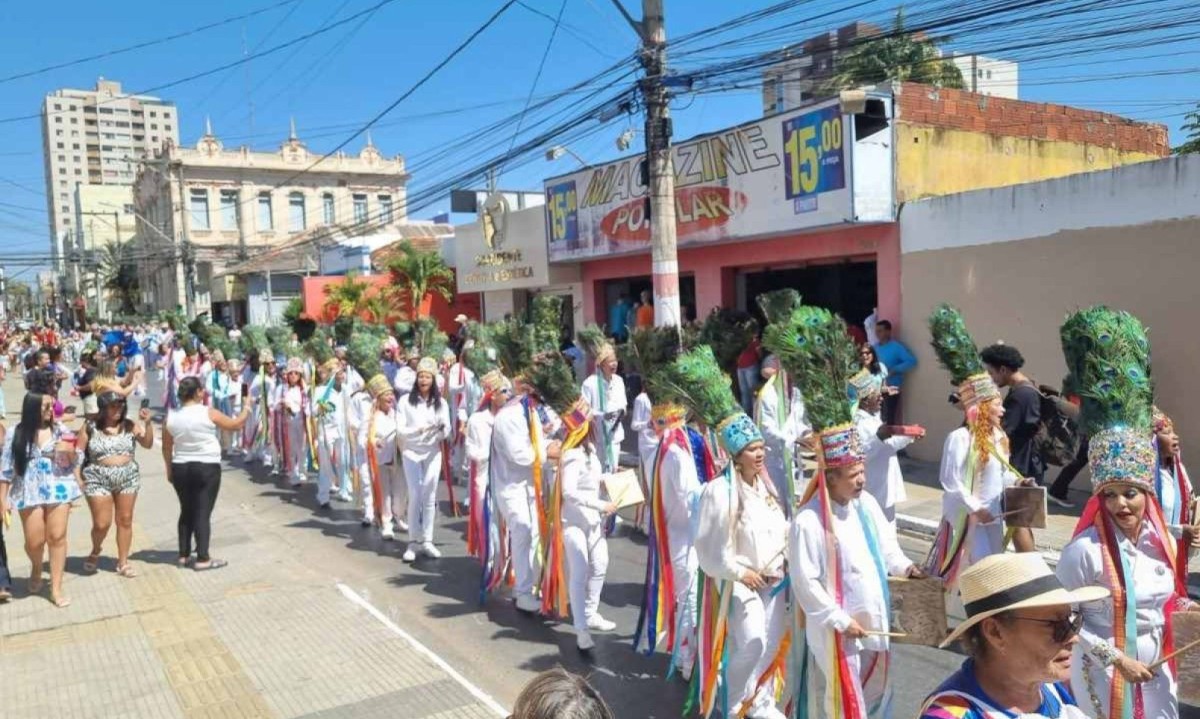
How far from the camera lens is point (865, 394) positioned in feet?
18.5

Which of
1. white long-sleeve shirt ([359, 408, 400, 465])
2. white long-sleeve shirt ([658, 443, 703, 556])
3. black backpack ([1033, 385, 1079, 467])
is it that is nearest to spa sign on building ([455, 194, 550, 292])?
white long-sleeve shirt ([359, 408, 400, 465])

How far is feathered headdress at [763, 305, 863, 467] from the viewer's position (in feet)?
12.3

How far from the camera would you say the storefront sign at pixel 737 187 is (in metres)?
11.4

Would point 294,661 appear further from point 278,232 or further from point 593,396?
point 278,232

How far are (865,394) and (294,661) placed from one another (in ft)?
12.7

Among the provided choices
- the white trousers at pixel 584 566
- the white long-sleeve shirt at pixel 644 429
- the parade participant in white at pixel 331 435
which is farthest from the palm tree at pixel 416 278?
the white trousers at pixel 584 566

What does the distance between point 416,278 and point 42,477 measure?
17.2 meters

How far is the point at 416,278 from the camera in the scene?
23.5m

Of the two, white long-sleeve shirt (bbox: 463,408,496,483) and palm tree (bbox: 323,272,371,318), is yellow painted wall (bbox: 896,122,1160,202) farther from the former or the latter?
palm tree (bbox: 323,272,371,318)

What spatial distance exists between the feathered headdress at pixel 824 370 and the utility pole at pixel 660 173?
655 centimetres

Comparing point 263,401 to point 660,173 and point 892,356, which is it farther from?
point 892,356

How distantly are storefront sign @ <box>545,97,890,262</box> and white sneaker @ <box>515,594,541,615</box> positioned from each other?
6.90 meters

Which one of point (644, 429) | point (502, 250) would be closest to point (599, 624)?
point (644, 429)

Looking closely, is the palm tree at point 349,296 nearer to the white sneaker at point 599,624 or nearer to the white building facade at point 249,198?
the white sneaker at point 599,624
